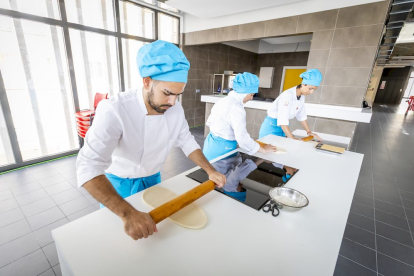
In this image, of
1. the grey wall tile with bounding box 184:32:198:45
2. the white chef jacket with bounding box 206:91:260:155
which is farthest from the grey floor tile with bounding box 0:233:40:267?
the grey wall tile with bounding box 184:32:198:45

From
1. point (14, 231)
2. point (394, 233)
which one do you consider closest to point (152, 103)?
point (14, 231)

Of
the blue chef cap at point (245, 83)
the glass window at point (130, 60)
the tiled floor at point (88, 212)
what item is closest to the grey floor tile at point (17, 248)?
the tiled floor at point (88, 212)

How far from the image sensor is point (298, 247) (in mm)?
759

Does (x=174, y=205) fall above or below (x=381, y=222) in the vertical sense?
above

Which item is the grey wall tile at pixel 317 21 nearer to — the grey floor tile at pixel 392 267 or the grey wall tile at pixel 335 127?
the grey wall tile at pixel 335 127

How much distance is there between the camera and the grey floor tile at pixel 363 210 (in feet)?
7.63

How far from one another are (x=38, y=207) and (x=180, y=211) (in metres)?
2.24

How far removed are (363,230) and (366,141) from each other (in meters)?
4.12

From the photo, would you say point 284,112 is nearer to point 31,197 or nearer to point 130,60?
point 31,197

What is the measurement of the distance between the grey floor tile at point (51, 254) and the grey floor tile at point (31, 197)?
35.4 inches

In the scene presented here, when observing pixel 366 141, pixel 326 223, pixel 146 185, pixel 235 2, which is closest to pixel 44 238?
pixel 146 185

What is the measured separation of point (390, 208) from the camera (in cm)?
246

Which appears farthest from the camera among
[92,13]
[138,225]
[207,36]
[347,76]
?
[207,36]

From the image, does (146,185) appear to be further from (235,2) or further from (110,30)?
(110,30)
